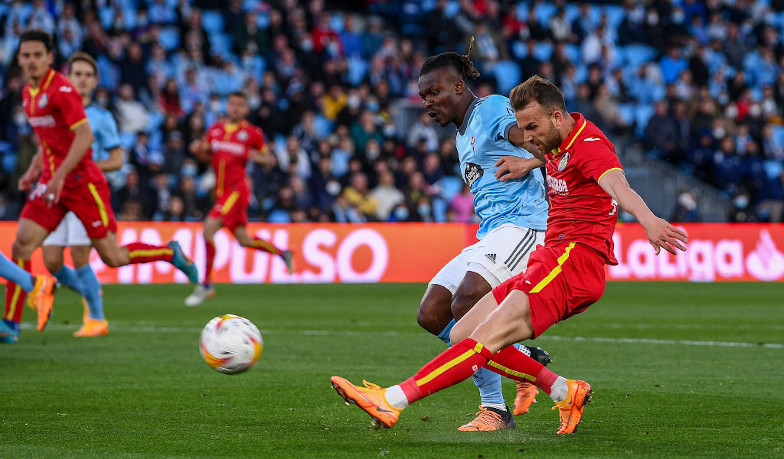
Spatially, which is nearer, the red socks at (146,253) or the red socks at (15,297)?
the red socks at (15,297)

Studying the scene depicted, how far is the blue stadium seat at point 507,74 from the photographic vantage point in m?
23.1

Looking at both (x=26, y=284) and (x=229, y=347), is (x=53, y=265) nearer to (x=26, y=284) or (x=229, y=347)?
(x=26, y=284)

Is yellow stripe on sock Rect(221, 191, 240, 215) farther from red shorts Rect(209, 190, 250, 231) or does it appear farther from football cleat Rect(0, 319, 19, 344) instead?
football cleat Rect(0, 319, 19, 344)

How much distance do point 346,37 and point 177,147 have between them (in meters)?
5.49

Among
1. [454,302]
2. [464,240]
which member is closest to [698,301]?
[464,240]

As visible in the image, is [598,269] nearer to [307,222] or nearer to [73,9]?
[307,222]

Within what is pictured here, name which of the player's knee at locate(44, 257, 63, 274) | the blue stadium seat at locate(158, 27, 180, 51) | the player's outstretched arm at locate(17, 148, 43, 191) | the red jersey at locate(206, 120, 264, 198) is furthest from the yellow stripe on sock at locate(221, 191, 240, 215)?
the blue stadium seat at locate(158, 27, 180, 51)

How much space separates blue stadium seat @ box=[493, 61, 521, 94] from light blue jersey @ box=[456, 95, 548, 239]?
1701cm

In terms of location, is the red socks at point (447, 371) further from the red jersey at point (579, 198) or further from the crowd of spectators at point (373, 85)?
the crowd of spectators at point (373, 85)

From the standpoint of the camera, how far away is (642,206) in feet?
15.5

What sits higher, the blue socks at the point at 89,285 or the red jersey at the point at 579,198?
the red jersey at the point at 579,198

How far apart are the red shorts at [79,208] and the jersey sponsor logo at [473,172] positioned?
3880 mm

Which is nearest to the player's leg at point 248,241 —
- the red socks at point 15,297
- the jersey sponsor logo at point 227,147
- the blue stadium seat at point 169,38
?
the jersey sponsor logo at point 227,147

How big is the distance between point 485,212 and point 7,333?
4.98 metres
